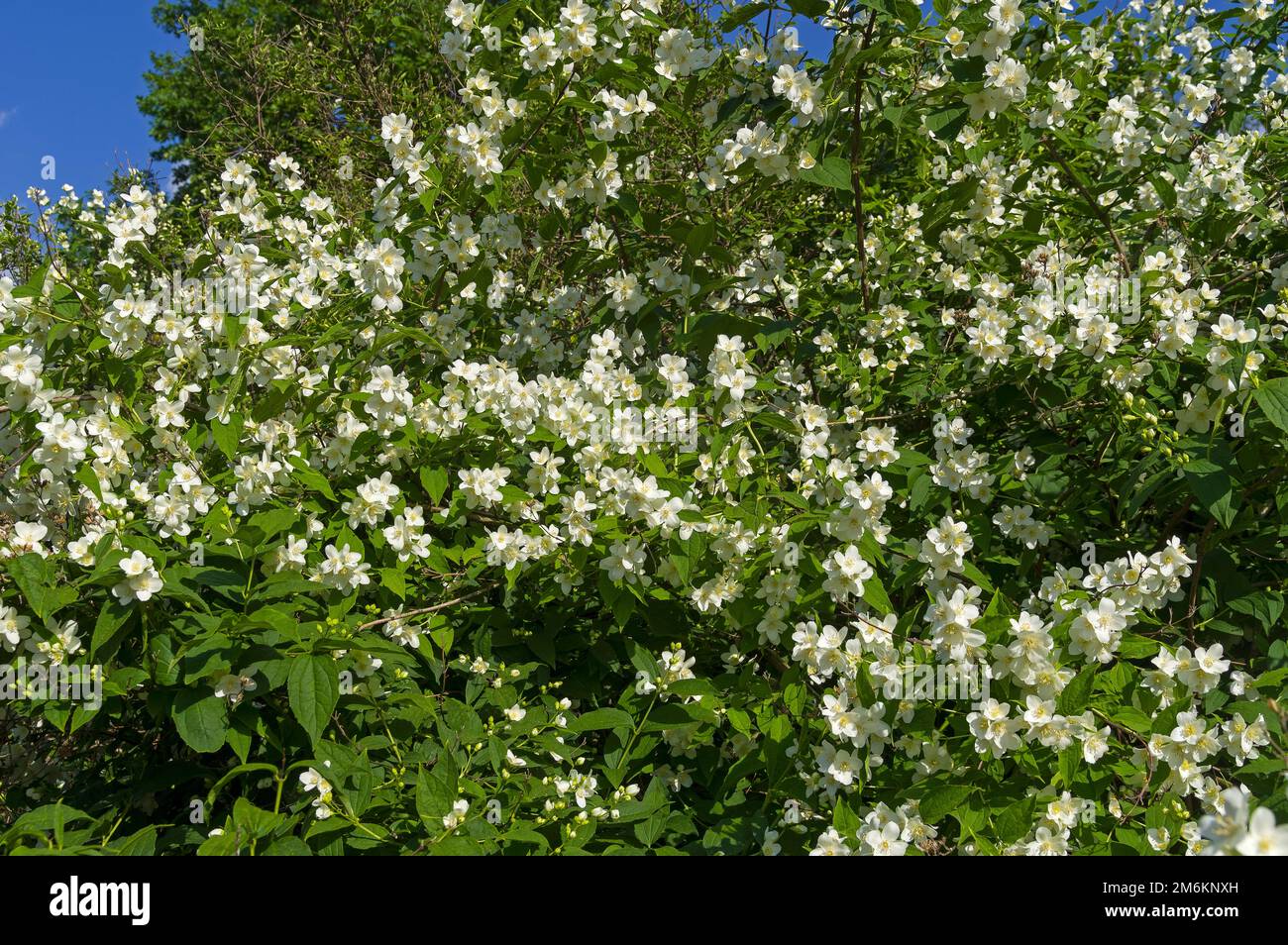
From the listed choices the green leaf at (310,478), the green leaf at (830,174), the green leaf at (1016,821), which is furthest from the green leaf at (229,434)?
the green leaf at (1016,821)

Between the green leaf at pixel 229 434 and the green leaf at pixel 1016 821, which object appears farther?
the green leaf at pixel 229 434

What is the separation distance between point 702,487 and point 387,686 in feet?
3.07

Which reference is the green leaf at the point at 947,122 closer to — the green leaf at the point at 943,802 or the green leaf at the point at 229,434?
the green leaf at the point at 943,802

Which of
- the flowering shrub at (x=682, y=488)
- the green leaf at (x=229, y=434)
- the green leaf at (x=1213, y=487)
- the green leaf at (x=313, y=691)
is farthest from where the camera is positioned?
the green leaf at (x=229, y=434)

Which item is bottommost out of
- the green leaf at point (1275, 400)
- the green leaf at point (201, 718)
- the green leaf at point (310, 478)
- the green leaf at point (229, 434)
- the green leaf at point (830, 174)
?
the green leaf at point (201, 718)

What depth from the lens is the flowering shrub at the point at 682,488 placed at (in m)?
1.96

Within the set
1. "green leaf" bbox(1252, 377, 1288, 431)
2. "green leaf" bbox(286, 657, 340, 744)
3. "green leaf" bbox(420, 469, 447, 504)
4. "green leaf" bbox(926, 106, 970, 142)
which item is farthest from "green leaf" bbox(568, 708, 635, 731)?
"green leaf" bbox(926, 106, 970, 142)

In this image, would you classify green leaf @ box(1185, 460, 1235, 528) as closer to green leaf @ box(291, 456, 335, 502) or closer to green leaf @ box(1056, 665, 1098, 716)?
green leaf @ box(1056, 665, 1098, 716)

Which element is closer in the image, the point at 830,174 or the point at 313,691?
the point at 313,691

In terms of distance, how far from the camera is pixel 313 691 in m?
1.83

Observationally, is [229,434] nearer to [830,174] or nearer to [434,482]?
[434,482]

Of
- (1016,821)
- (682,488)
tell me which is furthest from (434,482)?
(1016,821)

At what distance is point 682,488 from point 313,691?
0.96 metres
